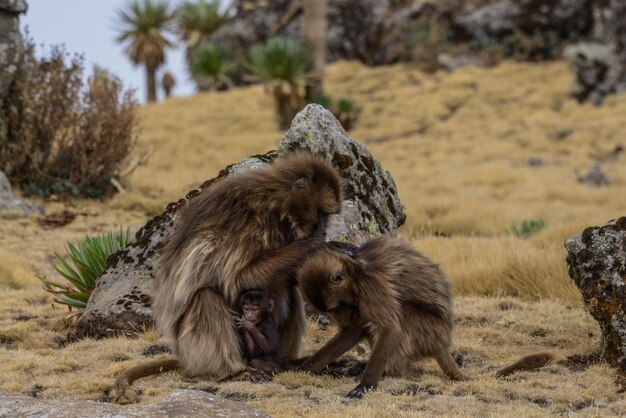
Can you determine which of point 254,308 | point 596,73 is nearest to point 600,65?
point 596,73

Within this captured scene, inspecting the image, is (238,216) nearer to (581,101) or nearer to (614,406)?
(614,406)

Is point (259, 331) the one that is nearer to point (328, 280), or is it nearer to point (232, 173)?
point (328, 280)

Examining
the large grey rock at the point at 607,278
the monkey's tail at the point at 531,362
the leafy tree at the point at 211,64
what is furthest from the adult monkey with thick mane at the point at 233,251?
the leafy tree at the point at 211,64

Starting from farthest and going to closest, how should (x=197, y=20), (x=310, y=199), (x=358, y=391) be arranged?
(x=197, y=20), (x=310, y=199), (x=358, y=391)

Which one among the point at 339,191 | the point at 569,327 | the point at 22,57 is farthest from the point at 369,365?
the point at 22,57

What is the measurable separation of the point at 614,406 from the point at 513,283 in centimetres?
407

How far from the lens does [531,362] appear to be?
6.13 meters

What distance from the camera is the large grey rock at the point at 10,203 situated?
13227 millimetres

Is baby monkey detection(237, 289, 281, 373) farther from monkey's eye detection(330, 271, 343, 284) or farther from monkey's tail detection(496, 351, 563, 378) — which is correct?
monkey's tail detection(496, 351, 563, 378)

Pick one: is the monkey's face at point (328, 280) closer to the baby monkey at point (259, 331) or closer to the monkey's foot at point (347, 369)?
the baby monkey at point (259, 331)

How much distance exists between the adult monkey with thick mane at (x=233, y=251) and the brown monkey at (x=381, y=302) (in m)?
0.20

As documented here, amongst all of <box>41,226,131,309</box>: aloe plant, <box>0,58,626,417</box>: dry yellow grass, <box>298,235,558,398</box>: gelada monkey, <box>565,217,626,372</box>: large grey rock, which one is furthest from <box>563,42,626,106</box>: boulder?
<box>298,235,558,398</box>: gelada monkey

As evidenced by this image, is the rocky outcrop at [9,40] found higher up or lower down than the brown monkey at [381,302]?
higher up

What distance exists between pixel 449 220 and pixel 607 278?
8668 millimetres
